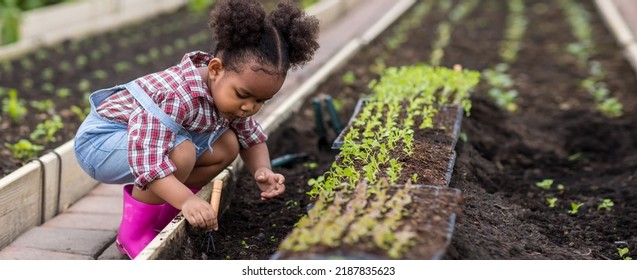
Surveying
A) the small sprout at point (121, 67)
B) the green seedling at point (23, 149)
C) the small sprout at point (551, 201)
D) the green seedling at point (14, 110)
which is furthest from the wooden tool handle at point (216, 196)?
the small sprout at point (121, 67)

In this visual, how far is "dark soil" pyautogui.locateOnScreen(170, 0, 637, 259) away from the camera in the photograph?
3.56 m

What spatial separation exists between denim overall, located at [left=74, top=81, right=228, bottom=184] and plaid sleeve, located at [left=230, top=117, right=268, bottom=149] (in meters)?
0.09

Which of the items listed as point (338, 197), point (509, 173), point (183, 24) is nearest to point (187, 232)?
point (338, 197)

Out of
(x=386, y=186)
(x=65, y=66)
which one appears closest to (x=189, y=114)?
(x=386, y=186)

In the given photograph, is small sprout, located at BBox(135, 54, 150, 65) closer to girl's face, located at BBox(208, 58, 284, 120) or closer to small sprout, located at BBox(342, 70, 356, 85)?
small sprout, located at BBox(342, 70, 356, 85)

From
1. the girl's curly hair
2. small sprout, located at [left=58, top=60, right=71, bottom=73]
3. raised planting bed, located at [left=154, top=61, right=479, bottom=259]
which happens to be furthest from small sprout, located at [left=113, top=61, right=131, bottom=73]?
the girl's curly hair

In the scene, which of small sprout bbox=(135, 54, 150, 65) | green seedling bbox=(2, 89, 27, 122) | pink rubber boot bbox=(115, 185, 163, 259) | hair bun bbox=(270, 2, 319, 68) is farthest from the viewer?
small sprout bbox=(135, 54, 150, 65)

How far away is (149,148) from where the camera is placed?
3322 millimetres

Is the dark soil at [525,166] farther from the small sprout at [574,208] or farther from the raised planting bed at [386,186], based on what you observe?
the raised planting bed at [386,186]

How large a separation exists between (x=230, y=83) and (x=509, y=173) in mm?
2312

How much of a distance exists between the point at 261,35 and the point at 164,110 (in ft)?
1.69

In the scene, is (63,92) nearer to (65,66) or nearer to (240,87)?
(65,66)
